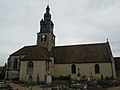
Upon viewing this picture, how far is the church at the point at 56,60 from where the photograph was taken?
30.6 metres

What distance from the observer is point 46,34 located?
3738 centimetres

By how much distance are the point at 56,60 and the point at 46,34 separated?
6.83 m

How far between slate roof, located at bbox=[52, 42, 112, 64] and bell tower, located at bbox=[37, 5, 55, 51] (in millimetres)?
2105

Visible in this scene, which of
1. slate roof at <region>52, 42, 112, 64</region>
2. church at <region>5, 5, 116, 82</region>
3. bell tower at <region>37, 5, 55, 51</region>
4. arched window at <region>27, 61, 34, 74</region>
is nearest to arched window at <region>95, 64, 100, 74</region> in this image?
church at <region>5, 5, 116, 82</region>

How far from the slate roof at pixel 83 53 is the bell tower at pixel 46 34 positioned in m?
2.10

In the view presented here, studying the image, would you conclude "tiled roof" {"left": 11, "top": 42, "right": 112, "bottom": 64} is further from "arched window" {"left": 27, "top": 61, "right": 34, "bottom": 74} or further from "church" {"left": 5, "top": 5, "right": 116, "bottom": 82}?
"arched window" {"left": 27, "top": 61, "right": 34, "bottom": 74}

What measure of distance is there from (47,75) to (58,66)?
469 cm

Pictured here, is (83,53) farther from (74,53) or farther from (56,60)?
(56,60)

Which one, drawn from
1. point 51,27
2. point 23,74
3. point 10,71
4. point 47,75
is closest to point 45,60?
point 47,75

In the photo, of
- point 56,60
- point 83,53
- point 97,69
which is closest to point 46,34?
point 56,60

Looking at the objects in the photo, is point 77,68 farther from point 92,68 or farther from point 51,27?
point 51,27

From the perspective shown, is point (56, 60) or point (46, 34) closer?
point (56, 60)

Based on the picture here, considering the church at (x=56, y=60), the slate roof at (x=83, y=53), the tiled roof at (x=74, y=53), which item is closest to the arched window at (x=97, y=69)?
the church at (x=56, y=60)

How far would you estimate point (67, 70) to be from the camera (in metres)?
33.4
